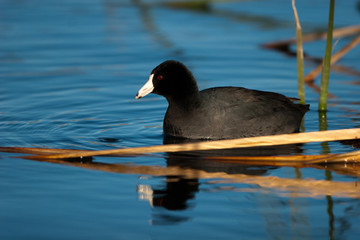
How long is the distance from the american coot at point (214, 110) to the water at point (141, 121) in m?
0.32

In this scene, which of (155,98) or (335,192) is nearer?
(335,192)

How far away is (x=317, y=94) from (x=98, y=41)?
452 centimetres

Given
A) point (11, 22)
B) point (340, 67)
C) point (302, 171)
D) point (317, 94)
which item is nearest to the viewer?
point (302, 171)

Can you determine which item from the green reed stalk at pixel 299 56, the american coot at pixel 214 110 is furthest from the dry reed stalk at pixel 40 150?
the green reed stalk at pixel 299 56

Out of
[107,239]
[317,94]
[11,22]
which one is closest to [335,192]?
[107,239]

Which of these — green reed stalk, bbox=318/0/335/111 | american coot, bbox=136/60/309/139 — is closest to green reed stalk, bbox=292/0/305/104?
green reed stalk, bbox=318/0/335/111

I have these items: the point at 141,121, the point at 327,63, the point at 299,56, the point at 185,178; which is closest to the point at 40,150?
the point at 185,178

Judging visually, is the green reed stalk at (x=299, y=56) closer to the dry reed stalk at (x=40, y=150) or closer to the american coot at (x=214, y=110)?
the american coot at (x=214, y=110)

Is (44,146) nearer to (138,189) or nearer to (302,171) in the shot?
(138,189)

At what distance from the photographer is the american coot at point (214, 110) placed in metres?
6.27

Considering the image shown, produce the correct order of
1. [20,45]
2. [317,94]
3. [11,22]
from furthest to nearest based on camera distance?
[11,22], [20,45], [317,94]

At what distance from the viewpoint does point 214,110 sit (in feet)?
20.6

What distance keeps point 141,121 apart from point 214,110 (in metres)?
1.08

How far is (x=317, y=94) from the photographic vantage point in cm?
828
